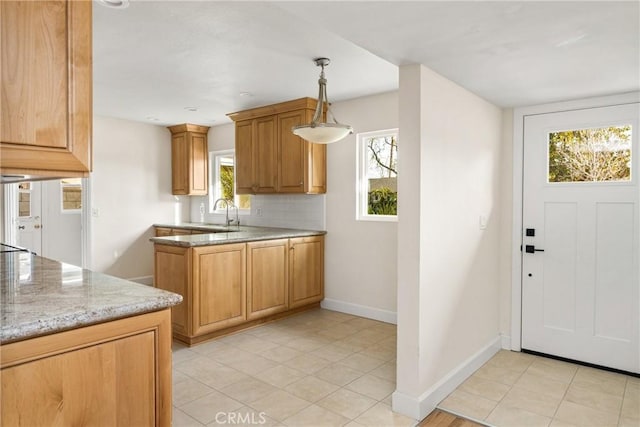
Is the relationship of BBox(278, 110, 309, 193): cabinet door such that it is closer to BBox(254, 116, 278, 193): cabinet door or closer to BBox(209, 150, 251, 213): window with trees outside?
BBox(254, 116, 278, 193): cabinet door

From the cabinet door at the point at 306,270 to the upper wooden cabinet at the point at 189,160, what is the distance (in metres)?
2.40

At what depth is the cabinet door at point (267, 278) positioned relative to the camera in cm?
404

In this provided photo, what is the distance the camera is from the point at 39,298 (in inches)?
56.4

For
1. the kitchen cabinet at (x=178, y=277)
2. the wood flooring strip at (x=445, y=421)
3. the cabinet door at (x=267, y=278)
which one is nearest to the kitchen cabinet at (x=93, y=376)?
the wood flooring strip at (x=445, y=421)

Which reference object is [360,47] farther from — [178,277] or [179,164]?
[179,164]

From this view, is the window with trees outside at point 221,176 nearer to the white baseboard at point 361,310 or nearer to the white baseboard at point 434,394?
the white baseboard at point 361,310

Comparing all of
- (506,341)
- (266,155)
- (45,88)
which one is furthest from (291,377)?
(266,155)

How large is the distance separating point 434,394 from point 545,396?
82cm

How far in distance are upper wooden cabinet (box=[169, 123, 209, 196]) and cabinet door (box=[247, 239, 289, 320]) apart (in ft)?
8.03

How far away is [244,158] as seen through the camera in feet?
16.9

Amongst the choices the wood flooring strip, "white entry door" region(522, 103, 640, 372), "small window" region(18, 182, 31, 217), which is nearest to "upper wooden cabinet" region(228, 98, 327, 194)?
"white entry door" region(522, 103, 640, 372)

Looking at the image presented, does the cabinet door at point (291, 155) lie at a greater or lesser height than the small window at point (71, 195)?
greater

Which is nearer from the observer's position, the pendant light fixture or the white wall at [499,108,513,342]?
the pendant light fixture

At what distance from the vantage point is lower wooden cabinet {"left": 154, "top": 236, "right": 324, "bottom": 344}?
3.55 metres
